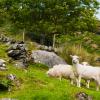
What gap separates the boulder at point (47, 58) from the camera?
3484 cm

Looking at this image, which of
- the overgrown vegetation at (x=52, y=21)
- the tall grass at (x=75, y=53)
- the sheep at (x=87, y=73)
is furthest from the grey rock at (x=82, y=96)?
the overgrown vegetation at (x=52, y=21)

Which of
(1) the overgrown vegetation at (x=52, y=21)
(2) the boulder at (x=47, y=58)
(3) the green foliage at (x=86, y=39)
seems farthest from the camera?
(1) the overgrown vegetation at (x=52, y=21)

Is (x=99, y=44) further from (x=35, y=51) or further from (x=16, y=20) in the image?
(x=35, y=51)

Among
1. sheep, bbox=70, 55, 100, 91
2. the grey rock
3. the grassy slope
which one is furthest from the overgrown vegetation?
the grey rock

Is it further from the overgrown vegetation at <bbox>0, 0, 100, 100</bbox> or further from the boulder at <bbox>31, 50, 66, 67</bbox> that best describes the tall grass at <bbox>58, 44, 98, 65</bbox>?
the overgrown vegetation at <bbox>0, 0, 100, 100</bbox>

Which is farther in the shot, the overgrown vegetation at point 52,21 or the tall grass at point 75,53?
the overgrown vegetation at point 52,21

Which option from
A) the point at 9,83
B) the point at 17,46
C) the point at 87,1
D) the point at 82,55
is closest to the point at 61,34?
the point at 87,1

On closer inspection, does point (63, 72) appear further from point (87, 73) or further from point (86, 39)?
point (86, 39)

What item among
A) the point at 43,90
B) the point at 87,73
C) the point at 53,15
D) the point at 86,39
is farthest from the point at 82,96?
the point at 86,39

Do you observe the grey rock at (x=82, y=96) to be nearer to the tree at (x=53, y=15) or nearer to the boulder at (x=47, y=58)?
the boulder at (x=47, y=58)

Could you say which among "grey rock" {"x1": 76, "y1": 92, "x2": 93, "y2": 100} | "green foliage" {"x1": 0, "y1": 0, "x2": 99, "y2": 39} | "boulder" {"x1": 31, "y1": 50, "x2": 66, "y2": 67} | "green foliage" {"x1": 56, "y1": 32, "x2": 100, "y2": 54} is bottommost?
"grey rock" {"x1": 76, "y1": 92, "x2": 93, "y2": 100}

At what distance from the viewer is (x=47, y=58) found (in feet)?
117

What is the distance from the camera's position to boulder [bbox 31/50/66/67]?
114ft

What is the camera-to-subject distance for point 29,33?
2190 inches
